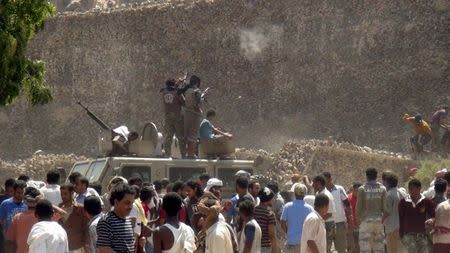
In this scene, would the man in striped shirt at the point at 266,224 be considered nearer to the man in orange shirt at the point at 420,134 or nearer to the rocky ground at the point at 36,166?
the man in orange shirt at the point at 420,134

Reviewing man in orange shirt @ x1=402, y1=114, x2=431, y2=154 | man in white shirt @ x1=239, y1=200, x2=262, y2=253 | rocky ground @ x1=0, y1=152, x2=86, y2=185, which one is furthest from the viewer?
rocky ground @ x1=0, y1=152, x2=86, y2=185

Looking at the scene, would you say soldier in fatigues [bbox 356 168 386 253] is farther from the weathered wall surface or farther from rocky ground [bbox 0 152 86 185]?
rocky ground [bbox 0 152 86 185]

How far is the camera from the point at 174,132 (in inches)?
808

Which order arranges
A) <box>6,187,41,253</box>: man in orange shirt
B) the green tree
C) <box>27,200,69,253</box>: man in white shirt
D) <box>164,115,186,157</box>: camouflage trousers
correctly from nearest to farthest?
<box>27,200,69,253</box>: man in white shirt, <box>6,187,41,253</box>: man in orange shirt, the green tree, <box>164,115,186,157</box>: camouflage trousers

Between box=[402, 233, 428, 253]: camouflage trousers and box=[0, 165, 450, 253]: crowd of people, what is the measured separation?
12 millimetres

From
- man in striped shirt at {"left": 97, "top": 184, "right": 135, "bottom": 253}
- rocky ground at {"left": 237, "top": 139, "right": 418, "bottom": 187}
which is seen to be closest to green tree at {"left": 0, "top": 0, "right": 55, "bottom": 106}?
man in striped shirt at {"left": 97, "top": 184, "right": 135, "bottom": 253}

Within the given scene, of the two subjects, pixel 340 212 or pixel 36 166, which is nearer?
pixel 340 212

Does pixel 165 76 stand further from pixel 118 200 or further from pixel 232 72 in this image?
pixel 118 200

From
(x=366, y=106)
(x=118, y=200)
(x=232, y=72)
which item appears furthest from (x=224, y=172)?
(x=232, y=72)

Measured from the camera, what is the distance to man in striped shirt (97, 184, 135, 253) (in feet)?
38.3

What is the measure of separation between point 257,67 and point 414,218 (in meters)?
35.5

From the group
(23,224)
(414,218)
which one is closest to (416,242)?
(414,218)

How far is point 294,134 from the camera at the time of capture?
47.7m

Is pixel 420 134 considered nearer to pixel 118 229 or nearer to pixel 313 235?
pixel 313 235
